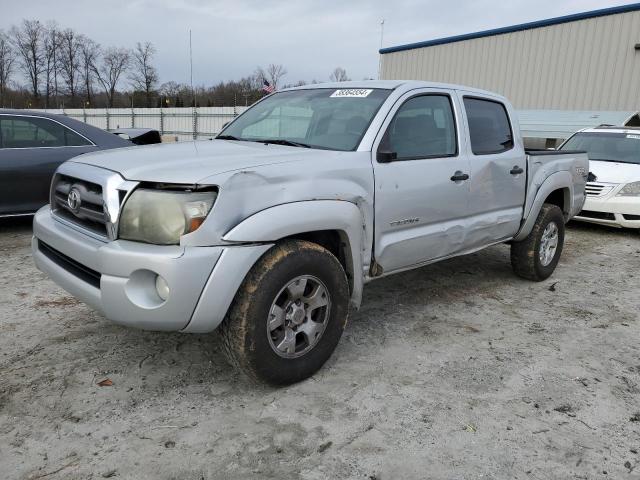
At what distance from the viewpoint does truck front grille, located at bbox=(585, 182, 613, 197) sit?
25.4ft

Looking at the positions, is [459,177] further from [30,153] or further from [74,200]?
[30,153]

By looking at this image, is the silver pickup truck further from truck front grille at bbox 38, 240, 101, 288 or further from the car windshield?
the car windshield

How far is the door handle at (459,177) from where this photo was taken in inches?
145

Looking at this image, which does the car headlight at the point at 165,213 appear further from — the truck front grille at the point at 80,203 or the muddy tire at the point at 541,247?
the muddy tire at the point at 541,247

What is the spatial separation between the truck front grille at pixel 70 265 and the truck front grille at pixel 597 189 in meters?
7.25

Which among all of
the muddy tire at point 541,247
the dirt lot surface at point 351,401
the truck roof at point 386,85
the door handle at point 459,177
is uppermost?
the truck roof at point 386,85

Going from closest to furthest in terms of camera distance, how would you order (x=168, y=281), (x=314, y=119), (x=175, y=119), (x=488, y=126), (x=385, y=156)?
(x=168, y=281)
(x=385, y=156)
(x=314, y=119)
(x=488, y=126)
(x=175, y=119)

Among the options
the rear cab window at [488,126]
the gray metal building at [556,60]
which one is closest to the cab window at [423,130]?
the rear cab window at [488,126]

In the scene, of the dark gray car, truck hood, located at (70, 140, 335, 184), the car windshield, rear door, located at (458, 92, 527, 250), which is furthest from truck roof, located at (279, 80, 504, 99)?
the car windshield

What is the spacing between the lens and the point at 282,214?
8.67 ft

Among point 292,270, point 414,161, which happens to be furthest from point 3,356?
point 414,161

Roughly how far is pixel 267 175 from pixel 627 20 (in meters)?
16.9

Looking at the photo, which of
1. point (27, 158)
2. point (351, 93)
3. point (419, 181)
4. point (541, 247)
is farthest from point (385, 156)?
point (27, 158)

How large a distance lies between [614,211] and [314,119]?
6.00 metres
